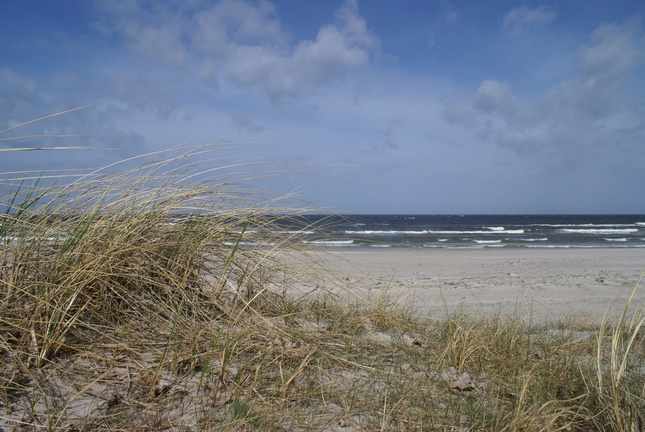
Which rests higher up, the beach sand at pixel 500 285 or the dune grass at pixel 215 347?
the dune grass at pixel 215 347

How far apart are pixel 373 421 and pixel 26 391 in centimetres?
132

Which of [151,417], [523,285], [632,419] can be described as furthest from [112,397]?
[523,285]

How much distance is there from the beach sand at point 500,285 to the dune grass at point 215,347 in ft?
1.44

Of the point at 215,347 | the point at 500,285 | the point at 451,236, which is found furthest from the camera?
the point at 451,236

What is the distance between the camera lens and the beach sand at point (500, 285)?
4684 millimetres

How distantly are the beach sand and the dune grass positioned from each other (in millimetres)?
437

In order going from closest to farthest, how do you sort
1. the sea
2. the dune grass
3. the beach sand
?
the dune grass
the sea
the beach sand

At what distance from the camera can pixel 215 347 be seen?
74.2 inches

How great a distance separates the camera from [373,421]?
1602 millimetres

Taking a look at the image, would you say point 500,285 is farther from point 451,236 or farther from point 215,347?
point 451,236

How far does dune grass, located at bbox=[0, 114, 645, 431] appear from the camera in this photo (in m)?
1.60

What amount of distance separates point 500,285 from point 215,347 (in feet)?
22.4

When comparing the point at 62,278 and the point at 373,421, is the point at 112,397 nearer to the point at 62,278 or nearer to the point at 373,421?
the point at 62,278

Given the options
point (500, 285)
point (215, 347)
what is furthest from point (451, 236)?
point (215, 347)
